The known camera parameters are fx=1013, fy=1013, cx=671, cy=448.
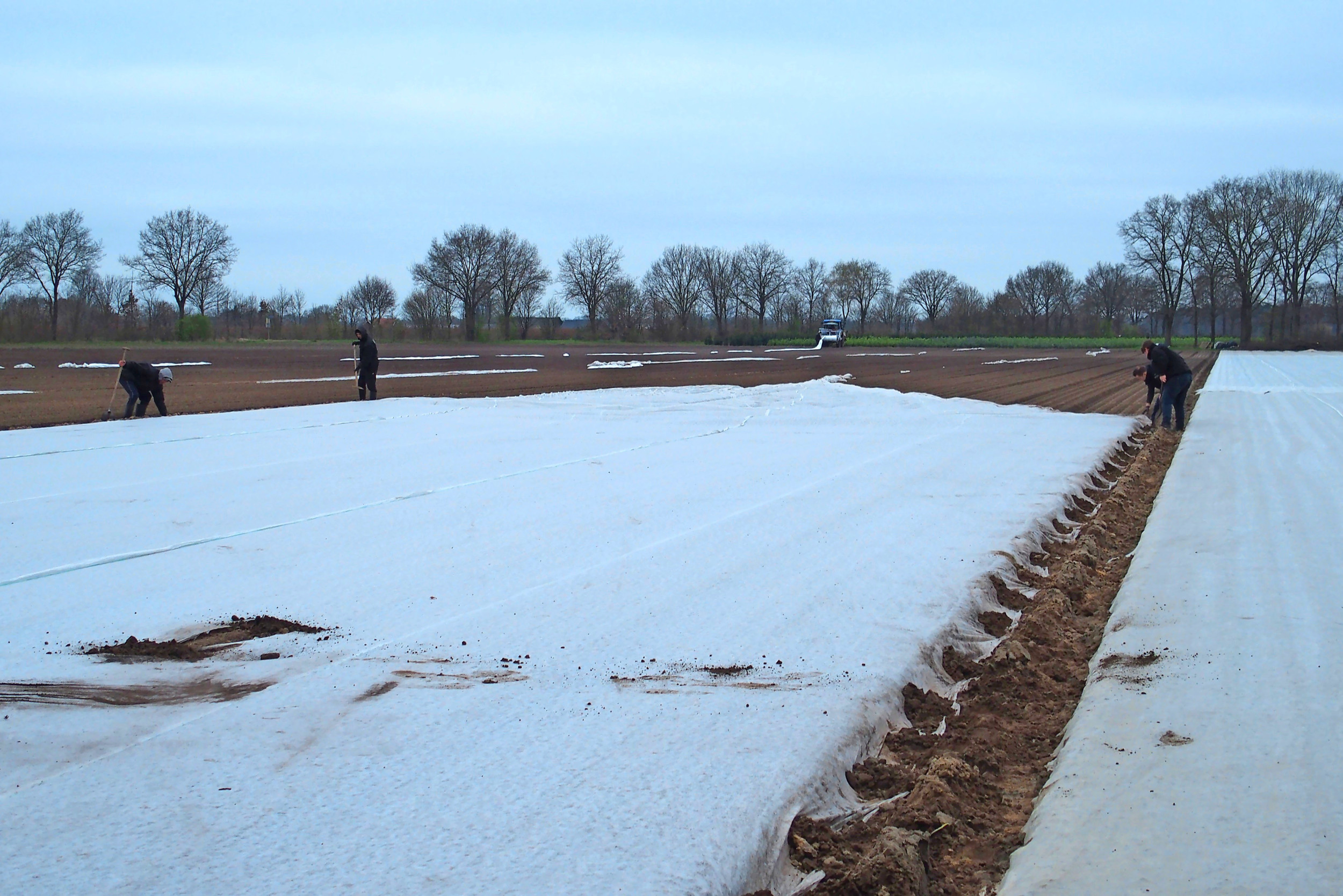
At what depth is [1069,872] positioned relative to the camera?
3.26m

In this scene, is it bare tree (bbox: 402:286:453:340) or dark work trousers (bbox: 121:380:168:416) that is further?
bare tree (bbox: 402:286:453:340)

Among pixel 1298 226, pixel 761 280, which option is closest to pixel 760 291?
pixel 761 280

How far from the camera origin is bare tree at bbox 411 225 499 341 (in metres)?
98.8

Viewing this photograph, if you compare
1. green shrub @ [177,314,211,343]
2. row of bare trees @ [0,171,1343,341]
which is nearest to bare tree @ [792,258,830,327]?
row of bare trees @ [0,171,1343,341]

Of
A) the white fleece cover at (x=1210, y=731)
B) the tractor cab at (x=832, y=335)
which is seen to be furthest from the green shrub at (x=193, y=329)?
the white fleece cover at (x=1210, y=731)

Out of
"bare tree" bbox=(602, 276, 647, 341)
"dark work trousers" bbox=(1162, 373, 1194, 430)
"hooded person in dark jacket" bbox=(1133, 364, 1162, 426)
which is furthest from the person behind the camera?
"bare tree" bbox=(602, 276, 647, 341)

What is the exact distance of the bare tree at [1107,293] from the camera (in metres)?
122

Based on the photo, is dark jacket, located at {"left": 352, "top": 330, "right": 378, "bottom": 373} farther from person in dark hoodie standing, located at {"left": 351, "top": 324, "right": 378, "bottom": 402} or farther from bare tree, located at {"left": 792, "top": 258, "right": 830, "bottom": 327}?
bare tree, located at {"left": 792, "top": 258, "right": 830, "bottom": 327}

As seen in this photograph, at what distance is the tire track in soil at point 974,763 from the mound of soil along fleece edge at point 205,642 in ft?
10.5

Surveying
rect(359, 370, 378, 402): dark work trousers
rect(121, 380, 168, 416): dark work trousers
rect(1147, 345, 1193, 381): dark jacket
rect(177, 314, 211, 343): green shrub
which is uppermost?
rect(177, 314, 211, 343): green shrub

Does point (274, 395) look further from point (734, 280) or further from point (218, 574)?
point (734, 280)

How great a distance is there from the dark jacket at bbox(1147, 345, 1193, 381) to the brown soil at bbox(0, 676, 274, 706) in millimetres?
15697

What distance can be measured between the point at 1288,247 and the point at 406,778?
102m

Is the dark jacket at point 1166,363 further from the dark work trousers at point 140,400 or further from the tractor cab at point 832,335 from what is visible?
the tractor cab at point 832,335
